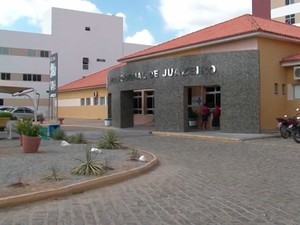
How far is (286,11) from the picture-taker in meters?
55.6

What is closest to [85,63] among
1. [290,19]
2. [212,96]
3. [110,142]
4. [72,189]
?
[290,19]

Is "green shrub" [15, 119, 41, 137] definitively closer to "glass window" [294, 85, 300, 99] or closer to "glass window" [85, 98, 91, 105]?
"glass window" [294, 85, 300, 99]

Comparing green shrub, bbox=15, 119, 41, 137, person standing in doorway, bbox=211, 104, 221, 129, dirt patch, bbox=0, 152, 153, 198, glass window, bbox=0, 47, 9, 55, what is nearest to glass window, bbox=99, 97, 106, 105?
person standing in doorway, bbox=211, 104, 221, 129

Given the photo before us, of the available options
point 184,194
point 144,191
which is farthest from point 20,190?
point 184,194

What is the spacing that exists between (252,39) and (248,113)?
403 cm

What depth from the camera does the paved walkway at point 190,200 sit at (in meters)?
6.75

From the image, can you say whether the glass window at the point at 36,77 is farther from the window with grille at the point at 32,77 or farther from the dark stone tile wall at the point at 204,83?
the dark stone tile wall at the point at 204,83

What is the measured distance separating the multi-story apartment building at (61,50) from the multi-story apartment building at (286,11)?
23012 mm

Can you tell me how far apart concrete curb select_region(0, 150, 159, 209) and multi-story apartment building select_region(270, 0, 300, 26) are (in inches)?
1910

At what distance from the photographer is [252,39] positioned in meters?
23.0

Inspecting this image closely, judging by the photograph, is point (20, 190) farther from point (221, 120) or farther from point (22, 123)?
point (221, 120)

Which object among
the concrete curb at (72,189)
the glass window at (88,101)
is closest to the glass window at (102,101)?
the glass window at (88,101)

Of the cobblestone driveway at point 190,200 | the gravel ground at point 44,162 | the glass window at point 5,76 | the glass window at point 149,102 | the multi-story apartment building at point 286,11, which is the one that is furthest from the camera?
the glass window at point 5,76

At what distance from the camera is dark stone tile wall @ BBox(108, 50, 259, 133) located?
22.2 metres
